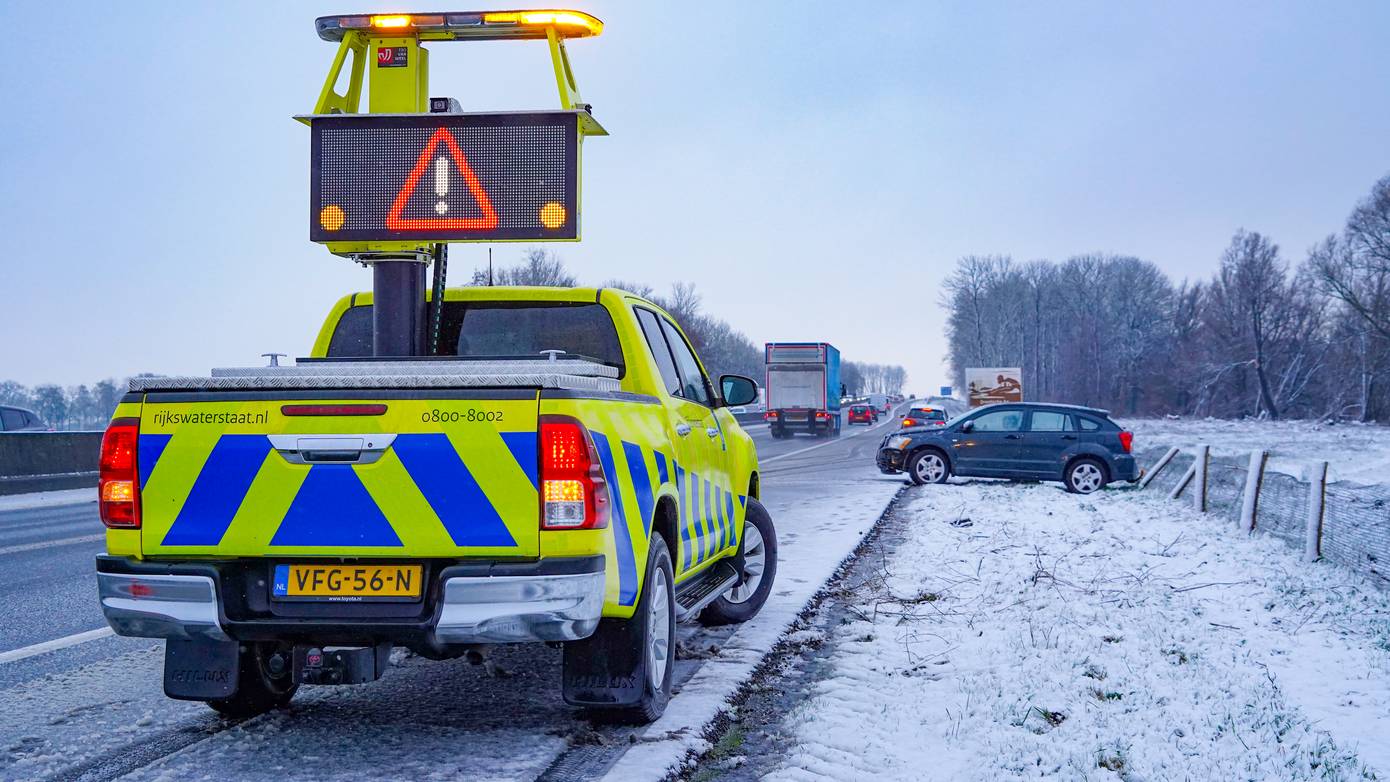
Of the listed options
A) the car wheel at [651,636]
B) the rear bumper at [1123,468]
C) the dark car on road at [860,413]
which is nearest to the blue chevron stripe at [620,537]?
the car wheel at [651,636]

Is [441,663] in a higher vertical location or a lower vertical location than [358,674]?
lower

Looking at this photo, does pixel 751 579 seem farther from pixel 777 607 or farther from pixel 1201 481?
pixel 1201 481

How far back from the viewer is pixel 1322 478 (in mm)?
9805

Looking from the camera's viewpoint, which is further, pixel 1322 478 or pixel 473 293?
pixel 1322 478

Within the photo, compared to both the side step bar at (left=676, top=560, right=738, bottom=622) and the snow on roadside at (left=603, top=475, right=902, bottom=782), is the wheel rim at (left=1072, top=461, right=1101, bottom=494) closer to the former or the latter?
the snow on roadside at (left=603, top=475, right=902, bottom=782)

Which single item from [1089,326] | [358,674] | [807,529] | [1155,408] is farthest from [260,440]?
[1089,326]

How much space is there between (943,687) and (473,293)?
3.14 metres

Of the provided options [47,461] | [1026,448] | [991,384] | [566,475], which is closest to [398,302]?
[566,475]

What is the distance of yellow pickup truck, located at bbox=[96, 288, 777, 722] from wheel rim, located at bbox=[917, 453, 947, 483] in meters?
15.9

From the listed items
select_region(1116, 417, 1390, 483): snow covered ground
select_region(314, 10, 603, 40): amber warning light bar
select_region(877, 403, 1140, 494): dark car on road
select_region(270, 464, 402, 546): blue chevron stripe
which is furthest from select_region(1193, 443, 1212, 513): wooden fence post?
select_region(270, 464, 402, 546): blue chevron stripe

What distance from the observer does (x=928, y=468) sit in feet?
64.3

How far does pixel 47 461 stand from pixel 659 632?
63.2 ft

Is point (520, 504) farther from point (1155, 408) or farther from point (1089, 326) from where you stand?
point (1089, 326)

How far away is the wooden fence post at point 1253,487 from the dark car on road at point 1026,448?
625 centimetres
